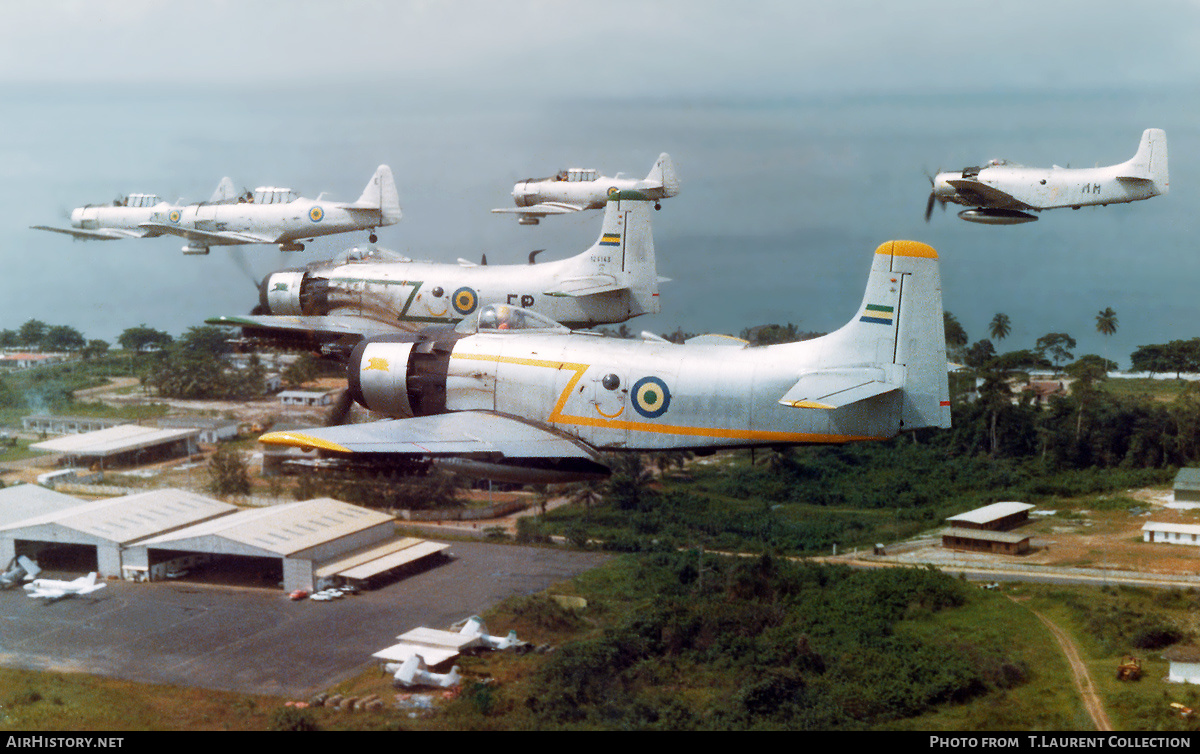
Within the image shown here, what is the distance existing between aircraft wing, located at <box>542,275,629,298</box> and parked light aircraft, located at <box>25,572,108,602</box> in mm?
18772

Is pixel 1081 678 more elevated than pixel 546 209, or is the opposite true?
pixel 546 209

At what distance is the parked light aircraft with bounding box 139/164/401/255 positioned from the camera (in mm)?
30188

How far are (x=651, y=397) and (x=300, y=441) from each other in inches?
251

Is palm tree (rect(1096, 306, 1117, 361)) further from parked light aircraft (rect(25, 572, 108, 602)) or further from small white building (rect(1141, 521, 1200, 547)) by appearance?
parked light aircraft (rect(25, 572, 108, 602))

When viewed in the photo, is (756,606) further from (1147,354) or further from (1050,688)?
(1147,354)

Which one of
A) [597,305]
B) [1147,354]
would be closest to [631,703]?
[597,305]

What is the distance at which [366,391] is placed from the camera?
19.8 meters

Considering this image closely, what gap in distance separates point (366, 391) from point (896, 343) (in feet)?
35.0

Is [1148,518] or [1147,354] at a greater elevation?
[1147,354]

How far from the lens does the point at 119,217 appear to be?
34.8 metres

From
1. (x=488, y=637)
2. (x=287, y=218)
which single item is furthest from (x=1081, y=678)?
(x=287, y=218)

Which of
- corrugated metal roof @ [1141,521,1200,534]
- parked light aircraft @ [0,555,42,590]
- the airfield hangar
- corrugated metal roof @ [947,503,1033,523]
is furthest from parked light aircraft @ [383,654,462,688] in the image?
corrugated metal roof @ [1141,521,1200,534]

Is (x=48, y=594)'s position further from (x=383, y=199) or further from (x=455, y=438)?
(x=455, y=438)

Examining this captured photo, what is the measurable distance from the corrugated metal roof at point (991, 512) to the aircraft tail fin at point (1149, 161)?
17.5 m
